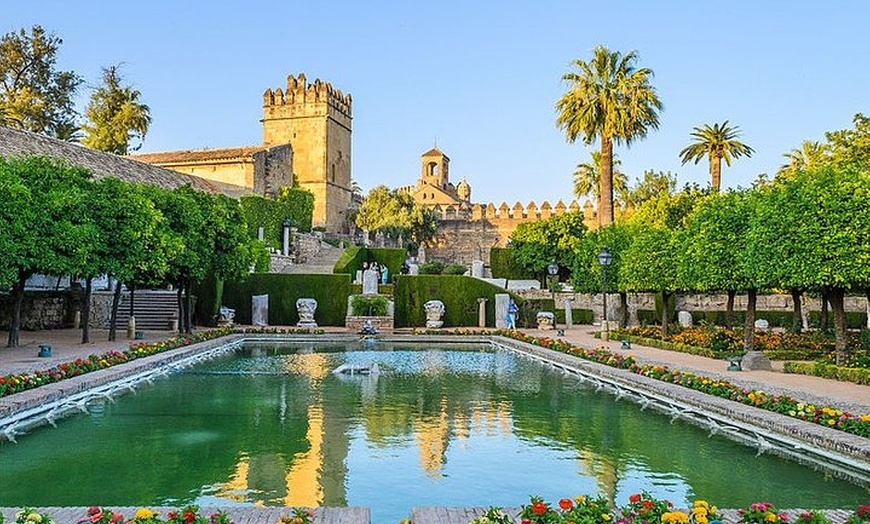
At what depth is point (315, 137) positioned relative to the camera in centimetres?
6128

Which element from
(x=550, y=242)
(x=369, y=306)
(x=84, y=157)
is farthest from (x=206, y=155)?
(x=369, y=306)

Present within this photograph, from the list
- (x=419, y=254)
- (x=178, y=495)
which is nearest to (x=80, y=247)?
(x=178, y=495)

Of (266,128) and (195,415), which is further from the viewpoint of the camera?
(266,128)

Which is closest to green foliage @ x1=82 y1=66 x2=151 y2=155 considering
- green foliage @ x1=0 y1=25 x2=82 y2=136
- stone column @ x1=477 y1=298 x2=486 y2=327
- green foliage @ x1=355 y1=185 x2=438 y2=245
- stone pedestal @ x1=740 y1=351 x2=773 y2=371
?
green foliage @ x1=0 y1=25 x2=82 y2=136

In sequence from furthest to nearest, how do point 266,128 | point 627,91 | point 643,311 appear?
point 266,128 < point 643,311 < point 627,91

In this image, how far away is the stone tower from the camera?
198 ft

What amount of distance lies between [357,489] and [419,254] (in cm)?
4864

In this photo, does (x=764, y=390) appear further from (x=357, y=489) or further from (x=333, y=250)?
(x=333, y=250)

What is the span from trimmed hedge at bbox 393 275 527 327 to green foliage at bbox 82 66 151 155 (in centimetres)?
2789

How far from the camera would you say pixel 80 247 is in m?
16.3

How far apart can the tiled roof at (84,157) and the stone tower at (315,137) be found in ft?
57.4

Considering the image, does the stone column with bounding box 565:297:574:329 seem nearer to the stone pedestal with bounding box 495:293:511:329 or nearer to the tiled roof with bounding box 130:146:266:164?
the stone pedestal with bounding box 495:293:511:329

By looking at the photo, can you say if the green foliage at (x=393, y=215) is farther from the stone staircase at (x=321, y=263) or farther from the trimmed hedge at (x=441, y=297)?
the trimmed hedge at (x=441, y=297)

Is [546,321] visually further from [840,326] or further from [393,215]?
[393,215]
